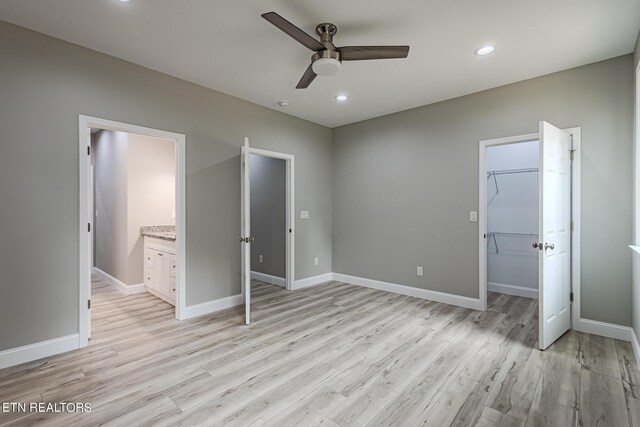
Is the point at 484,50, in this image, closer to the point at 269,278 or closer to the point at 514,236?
the point at 514,236

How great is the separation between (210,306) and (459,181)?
11.5 feet

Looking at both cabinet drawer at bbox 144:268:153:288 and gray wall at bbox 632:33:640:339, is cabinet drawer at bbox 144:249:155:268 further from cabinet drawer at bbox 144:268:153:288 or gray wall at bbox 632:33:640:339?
gray wall at bbox 632:33:640:339

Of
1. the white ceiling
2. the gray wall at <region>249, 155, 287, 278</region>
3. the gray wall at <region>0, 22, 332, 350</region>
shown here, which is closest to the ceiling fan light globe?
the white ceiling

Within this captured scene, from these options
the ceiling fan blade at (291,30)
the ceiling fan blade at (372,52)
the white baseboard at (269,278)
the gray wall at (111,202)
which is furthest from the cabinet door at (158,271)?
the ceiling fan blade at (372,52)

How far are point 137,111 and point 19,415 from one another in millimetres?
2593

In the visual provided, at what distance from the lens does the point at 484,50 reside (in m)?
2.79

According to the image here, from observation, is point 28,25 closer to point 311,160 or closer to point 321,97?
point 321,97

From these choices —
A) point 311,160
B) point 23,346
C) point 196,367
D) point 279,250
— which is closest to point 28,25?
point 23,346

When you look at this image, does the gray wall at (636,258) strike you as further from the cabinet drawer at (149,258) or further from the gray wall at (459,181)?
the cabinet drawer at (149,258)

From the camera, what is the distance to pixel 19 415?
6.16 feet

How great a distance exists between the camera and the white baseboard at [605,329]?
9.45ft

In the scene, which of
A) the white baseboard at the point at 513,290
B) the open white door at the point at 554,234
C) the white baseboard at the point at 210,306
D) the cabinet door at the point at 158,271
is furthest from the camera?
→ the white baseboard at the point at 513,290

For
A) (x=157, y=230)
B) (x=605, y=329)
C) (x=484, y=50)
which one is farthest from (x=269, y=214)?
(x=605, y=329)

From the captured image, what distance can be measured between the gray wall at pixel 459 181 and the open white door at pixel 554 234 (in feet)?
0.61
